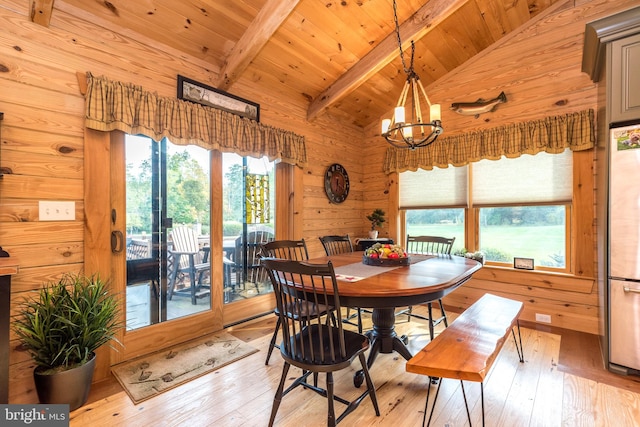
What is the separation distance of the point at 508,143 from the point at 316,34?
99.1 inches

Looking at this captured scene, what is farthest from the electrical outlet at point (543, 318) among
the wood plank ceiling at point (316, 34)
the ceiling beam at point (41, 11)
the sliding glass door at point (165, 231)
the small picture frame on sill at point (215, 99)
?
the ceiling beam at point (41, 11)

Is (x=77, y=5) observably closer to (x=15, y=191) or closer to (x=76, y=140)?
(x=76, y=140)

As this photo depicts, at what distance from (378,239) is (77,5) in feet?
12.8

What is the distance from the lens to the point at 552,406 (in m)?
1.83

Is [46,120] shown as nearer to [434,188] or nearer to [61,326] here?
[61,326]

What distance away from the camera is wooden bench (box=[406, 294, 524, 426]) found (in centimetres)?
140

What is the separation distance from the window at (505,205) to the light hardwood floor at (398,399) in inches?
51.8

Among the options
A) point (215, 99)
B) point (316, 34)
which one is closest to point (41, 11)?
point (215, 99)

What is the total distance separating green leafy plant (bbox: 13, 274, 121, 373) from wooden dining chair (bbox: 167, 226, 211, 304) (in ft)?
2.81

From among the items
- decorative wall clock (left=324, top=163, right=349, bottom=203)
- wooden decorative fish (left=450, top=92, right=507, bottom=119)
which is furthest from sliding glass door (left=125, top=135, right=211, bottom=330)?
wooden decorative fish (left=450, top=92, right=507, bottom=119)

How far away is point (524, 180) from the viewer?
135 inches

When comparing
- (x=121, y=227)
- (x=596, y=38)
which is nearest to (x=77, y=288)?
(x=121, y=227)

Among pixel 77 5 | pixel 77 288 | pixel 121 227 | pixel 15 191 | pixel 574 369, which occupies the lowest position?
pixel 574 369

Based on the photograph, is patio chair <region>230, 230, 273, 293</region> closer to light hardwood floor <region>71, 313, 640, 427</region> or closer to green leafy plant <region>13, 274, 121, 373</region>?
light hardwood floor <region>71, 313, 640, 427</region>
